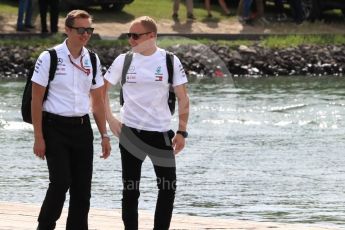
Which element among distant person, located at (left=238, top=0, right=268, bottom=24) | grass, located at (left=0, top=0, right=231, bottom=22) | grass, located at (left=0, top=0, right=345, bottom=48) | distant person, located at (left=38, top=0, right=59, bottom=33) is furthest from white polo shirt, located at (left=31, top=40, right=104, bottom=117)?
distant person, located at (left=238, top=0, right=268, bottom=24)

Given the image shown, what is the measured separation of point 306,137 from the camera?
20.8m

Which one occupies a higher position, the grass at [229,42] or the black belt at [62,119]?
the black belt at [62,119]


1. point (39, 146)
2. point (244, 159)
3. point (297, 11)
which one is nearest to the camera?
point (39, 146)

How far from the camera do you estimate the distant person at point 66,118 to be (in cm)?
964

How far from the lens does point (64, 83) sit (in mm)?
9688

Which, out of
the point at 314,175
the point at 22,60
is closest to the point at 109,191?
the point at 314,175

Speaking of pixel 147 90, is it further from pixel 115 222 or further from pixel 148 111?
pixel 115 222

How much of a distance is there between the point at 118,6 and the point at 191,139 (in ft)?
48.5

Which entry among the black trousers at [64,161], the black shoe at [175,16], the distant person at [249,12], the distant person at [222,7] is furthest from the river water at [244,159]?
the distant person at [222,7]

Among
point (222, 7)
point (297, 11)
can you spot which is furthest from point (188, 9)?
point (297, 11)

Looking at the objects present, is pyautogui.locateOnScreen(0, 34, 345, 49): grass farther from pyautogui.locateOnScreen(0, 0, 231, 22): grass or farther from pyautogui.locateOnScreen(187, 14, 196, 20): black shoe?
pyautogui.locateOnScreen(0, 0, 231, 22): grass

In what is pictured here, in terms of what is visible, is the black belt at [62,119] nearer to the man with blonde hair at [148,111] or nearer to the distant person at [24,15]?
the man with blonde hair at [148,111]

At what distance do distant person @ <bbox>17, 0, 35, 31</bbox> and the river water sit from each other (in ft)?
8.65

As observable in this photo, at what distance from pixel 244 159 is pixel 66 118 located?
343 inches
